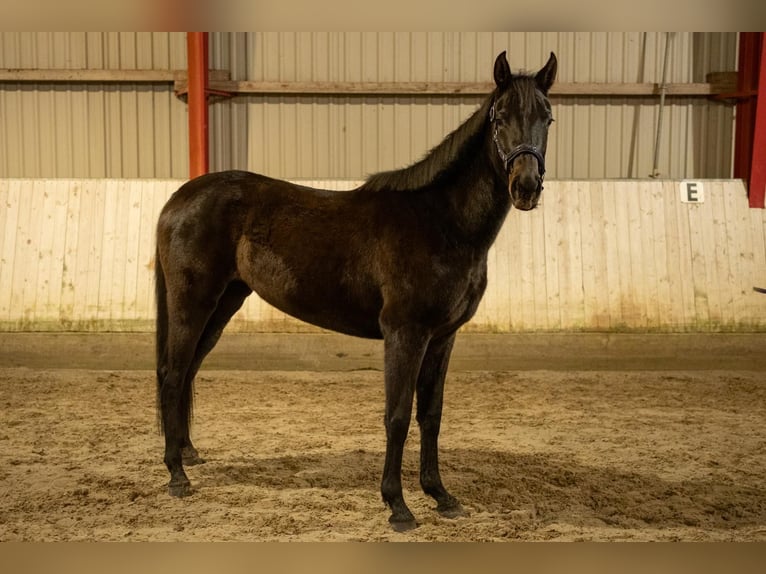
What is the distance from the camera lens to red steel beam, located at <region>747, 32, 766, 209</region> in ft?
23.0

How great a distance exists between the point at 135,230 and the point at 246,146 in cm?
175

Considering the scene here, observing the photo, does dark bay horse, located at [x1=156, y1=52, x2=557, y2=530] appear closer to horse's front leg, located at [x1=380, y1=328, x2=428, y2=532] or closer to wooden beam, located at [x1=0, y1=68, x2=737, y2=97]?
horse's front leg, located at [x1=380, y1=328, x2=428, y2=532]

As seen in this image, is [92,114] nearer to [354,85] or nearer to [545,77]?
[354,85]

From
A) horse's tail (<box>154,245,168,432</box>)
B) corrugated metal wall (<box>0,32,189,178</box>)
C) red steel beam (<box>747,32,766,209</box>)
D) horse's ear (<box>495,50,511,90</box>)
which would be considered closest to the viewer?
horse's ear (<box>495,50,511,90</box>)

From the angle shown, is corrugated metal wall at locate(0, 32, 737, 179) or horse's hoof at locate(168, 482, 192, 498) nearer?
horse's hoof at locate(168, 482, 192, 498)

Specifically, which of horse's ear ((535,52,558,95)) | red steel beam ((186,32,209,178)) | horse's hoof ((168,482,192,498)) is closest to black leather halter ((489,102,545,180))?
horse's ear ((535,52,558,95))

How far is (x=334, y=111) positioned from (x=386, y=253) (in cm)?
541

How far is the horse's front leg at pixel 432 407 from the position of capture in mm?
3190

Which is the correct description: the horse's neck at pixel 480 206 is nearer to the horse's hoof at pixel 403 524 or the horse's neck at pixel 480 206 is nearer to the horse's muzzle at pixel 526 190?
the horse's muzzle at pixel 526 190

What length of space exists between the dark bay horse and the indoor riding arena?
33mm

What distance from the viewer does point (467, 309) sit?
3035 millimetres

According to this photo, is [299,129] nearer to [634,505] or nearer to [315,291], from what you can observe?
[315,291]

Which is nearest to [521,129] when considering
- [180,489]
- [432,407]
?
[432,407]

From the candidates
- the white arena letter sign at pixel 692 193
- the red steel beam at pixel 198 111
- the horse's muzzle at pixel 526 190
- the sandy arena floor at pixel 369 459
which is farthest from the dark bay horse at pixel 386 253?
the white arena letter sign at pixel 692 193
